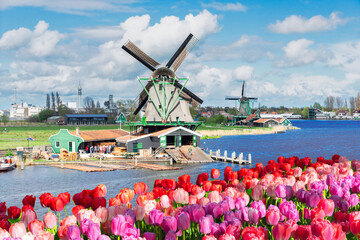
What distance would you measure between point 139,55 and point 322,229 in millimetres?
48238

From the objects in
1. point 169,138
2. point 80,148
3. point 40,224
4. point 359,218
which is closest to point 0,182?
point 80,148

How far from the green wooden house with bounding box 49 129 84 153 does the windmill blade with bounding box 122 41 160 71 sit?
13.0 meters

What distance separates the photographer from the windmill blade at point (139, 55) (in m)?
51.0

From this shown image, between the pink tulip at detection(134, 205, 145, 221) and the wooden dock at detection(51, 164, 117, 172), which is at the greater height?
the pink tulip at detection(134, 205, 145, 221)

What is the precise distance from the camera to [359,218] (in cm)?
540

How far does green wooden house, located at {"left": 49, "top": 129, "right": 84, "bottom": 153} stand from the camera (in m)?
45.0

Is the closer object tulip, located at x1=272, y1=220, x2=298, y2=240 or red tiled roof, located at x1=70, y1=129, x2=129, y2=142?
tulip, located at x1=272, y1=220, x2=298, y2=240

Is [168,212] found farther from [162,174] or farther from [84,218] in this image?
[162,174]

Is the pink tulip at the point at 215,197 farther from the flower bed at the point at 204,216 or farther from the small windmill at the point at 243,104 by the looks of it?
the small windmill at the point at 243,104

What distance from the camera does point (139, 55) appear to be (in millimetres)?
51594

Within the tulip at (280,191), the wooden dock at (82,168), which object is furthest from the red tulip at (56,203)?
the wooden dock at (82,168)

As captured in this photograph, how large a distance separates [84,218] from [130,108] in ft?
479

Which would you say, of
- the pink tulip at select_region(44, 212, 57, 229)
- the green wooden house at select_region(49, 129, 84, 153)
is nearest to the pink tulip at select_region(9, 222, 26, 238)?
the pink tulip at select_region(44, 212, 57, 229)

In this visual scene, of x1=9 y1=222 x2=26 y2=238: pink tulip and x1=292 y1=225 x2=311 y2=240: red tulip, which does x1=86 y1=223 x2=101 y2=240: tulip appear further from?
x1=292 y1=225 x2=311 y2=240: red tulip
